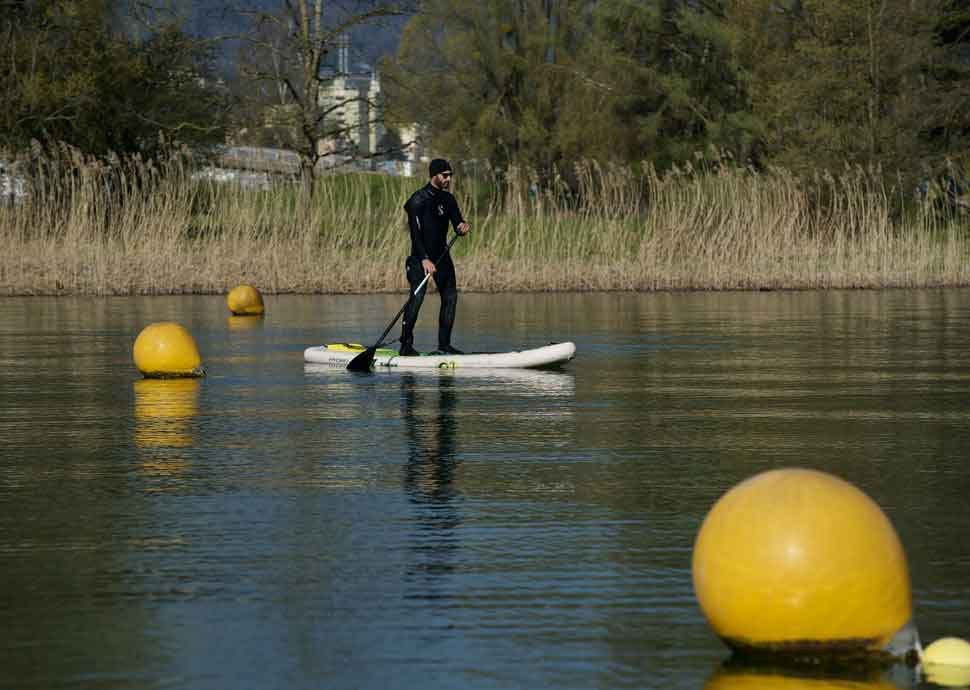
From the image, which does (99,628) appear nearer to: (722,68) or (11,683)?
(11,683)

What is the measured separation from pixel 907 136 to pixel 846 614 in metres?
49.2

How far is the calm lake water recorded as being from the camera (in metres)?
6.98

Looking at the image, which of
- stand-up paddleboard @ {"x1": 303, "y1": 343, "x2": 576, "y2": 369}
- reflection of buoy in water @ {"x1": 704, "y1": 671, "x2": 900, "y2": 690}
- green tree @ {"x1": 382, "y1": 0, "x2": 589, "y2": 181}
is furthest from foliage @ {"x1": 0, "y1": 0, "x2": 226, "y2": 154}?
reflection of buoy in water @ {"x1": 704, "y1": 671, "x2": 900, "y2": 690}

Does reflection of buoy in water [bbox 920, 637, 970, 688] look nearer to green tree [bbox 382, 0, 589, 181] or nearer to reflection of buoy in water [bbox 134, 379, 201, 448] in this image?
reflection of buoy in water [bbox 134, 379, 201, 448]

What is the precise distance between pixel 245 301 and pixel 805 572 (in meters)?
21.7

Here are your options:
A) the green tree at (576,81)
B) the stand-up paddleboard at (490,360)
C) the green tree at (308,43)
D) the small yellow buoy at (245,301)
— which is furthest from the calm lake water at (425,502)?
the green tree at (576,81)

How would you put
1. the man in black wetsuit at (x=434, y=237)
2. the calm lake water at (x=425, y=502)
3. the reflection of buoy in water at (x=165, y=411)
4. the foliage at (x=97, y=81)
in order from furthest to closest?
the foliage at (x=97, y=81) < the man in black wetsuit at (x=434, y=237) < the reflection of buoy in water at (x=165, y=411) < the calm lake water at (x=425, y=502)

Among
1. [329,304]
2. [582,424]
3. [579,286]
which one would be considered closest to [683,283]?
[579,286]

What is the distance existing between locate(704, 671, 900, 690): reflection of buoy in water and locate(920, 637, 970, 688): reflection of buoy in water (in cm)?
17

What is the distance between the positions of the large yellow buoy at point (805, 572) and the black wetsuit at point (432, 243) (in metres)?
12.0

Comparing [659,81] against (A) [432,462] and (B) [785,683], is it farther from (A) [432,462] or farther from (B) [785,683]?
(B) [785,683]

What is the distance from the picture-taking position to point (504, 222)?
1325 inches

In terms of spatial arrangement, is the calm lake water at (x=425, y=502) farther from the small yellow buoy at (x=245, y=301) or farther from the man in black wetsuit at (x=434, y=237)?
the small yellow buoy at (x=245, y=301)

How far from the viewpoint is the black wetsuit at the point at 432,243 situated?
18766 mm
